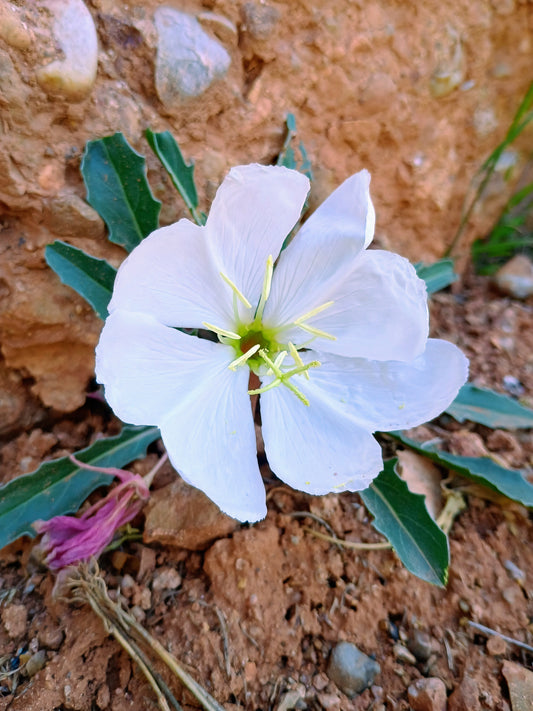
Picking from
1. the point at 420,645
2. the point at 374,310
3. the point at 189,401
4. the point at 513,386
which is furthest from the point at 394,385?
the point at 513,386

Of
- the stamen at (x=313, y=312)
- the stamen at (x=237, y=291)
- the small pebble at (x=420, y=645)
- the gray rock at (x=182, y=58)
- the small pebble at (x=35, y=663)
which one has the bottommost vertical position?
the small pebble at (x=420, y=645)

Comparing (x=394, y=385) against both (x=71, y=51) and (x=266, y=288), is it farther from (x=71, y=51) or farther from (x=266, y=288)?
(x=71, y=51)

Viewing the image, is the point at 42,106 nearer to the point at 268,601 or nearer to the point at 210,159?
the point at 210,159

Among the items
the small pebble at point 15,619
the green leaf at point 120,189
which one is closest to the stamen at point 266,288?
the green leaf at point 120,189

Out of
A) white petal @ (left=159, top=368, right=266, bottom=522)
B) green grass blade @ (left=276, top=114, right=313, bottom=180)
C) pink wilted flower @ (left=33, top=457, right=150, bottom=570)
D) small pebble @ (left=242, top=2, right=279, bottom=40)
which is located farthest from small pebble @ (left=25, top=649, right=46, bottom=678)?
small pebble @ (left=242, top=2, right=279, bottom=40)

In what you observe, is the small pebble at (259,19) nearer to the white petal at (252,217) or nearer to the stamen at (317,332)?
the white petal at (252,217)

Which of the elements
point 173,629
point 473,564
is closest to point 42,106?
point 173,629
